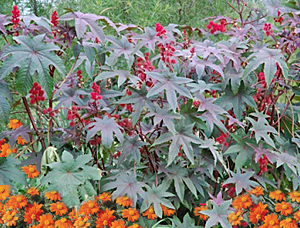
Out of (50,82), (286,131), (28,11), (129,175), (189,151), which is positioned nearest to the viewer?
(50,82)

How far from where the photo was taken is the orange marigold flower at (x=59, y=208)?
1817 millimetres

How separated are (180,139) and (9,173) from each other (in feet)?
2.43

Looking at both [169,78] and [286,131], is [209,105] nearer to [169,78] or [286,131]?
[169,78]

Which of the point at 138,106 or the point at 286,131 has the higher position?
the point at 138,106

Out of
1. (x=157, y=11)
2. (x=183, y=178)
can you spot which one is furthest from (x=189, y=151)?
(x=157, y=11)

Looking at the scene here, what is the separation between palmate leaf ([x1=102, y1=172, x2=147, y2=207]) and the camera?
68.9 inches

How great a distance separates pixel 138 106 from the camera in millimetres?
1699

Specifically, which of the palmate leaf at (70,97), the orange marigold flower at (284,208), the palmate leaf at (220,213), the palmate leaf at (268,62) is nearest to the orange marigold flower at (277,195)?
the orange marigold flower at (284,208)

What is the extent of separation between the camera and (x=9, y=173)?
1.80 m

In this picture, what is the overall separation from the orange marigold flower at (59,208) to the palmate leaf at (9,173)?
160 millimetres

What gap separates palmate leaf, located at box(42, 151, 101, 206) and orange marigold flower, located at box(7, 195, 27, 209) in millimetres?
279

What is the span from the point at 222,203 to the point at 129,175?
16.1 inches

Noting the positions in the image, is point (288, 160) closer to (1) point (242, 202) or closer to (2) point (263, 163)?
(2) point (263, 163)

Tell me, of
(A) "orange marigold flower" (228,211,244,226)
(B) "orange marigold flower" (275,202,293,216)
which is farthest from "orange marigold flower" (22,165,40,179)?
(B) "orange marigold flower" (275,202,293,216)
